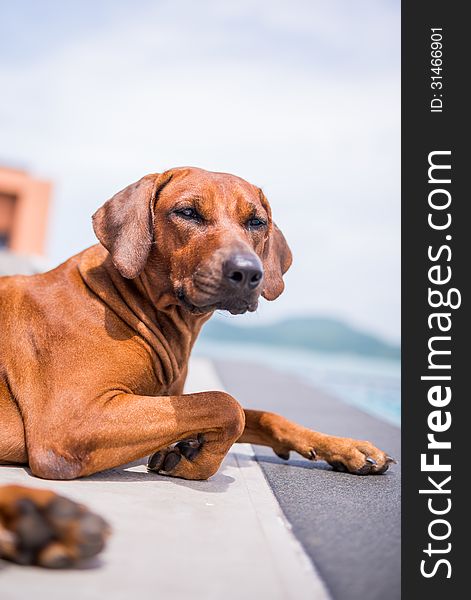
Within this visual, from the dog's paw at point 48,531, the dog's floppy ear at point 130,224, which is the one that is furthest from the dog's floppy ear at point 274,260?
the dog's paw at point 48,531

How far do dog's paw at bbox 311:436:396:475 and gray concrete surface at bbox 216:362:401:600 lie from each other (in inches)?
1.8

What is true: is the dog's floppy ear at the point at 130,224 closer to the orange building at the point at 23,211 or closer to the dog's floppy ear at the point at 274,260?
the dog's floppy ear at the point at 274,260

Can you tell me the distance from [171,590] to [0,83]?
1272 inches

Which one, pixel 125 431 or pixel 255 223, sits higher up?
pixel 255 223

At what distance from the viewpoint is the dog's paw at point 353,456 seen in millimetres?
3221

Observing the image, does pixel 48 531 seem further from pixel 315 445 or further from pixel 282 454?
pixel 282 454

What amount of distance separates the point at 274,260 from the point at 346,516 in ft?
4.49

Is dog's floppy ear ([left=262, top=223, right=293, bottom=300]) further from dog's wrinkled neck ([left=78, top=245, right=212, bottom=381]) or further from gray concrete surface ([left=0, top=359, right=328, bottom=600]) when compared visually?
gray concrete surface ([left=0, top=359, right=328, bottom=600])

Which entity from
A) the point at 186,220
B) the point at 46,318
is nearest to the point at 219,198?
the point at 186,220

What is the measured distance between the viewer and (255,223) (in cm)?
310

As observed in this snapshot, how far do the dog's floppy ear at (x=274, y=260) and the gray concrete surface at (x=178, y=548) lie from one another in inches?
35.8

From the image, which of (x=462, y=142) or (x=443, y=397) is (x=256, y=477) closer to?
(x=443, y=397)

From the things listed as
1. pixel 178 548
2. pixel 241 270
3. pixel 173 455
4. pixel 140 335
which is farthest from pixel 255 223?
pixel 178 548

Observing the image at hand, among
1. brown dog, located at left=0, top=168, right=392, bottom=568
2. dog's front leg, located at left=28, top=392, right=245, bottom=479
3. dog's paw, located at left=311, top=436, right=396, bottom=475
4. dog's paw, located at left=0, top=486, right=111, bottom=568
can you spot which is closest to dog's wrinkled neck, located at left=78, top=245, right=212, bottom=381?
brown dog, located at left=0, top=168, right=392, bottom=568
